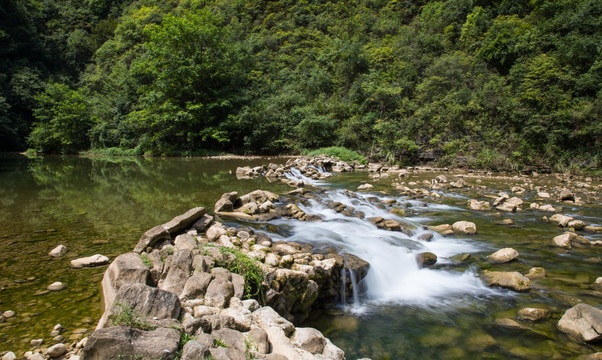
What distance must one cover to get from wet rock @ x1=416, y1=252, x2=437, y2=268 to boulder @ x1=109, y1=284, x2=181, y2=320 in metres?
4.79

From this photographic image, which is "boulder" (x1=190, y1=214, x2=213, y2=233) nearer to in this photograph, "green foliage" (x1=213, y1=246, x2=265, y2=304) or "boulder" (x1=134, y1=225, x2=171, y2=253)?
"boulder" (x1=134, y1=225, x2=171, y2=253)

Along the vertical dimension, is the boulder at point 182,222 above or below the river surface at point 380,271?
above

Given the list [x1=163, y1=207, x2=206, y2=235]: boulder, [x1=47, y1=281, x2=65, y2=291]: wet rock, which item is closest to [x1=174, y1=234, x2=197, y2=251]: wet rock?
[x1=163, y1=207, x2=206, y2=235]: boulder

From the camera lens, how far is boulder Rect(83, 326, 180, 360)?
2318mm

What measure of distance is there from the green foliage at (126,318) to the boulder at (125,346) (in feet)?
0.64

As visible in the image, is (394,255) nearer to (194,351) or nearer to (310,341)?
(310,341)

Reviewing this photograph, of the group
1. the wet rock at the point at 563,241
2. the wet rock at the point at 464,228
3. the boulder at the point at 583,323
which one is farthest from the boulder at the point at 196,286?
the wet rock at the point at 563,241

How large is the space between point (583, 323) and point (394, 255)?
115 inches

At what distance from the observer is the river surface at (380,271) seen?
3764 millimetres

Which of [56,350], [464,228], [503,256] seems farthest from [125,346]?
[464,228]

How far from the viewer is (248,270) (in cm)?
420

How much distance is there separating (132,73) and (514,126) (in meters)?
33.8

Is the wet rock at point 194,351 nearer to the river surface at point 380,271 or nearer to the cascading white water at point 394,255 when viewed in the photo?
the river surface at point 380,271

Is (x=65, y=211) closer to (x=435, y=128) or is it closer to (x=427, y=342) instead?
(x=427, y=342)
